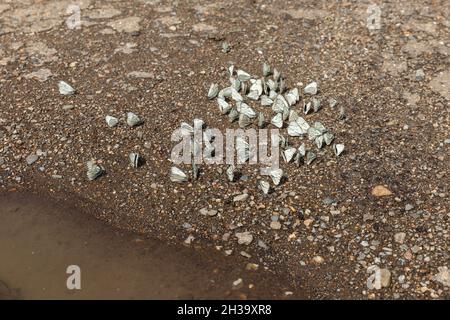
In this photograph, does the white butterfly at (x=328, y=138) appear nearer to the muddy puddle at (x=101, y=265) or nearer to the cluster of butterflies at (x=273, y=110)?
the cluster of butterflies at (x=273, y=110)

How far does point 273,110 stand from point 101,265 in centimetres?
217

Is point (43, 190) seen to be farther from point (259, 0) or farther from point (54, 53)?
point (259, 0)

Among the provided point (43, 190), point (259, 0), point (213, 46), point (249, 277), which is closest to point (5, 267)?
point (43, 190)

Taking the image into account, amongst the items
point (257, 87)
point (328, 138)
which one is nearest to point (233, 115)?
point (257, 87)

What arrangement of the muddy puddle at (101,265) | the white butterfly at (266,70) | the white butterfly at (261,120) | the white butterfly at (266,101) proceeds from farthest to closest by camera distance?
1. the white butterfly at (266,70)
2. the white butterfly at (266,101)
3. the white butterfly at (261,120)
4. the muddy puddle at (101,265)

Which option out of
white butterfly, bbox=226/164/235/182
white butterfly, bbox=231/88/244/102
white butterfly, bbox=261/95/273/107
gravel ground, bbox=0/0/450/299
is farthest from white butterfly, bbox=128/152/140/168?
white butterfly, bbox=261/95/273/107

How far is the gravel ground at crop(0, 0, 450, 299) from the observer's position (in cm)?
412

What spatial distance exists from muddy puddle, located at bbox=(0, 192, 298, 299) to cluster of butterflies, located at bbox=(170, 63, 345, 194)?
75cm

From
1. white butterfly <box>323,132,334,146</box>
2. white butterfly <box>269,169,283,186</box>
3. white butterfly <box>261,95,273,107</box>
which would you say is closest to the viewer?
white butterfly <box>269,169,283,186</box>

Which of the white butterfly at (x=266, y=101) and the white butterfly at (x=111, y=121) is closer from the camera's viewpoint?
the white butterfly at (x=111, y=121)

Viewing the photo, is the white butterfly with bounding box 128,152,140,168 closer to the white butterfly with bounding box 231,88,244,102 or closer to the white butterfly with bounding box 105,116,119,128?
the white butterfly with bounding box 105,116,119,128

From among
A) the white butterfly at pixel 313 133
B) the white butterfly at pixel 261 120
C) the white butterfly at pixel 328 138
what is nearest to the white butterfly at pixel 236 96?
the white butterfly at pixel 261 120

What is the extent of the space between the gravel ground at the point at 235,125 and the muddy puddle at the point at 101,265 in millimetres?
150

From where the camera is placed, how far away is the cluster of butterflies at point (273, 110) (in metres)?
4.73
